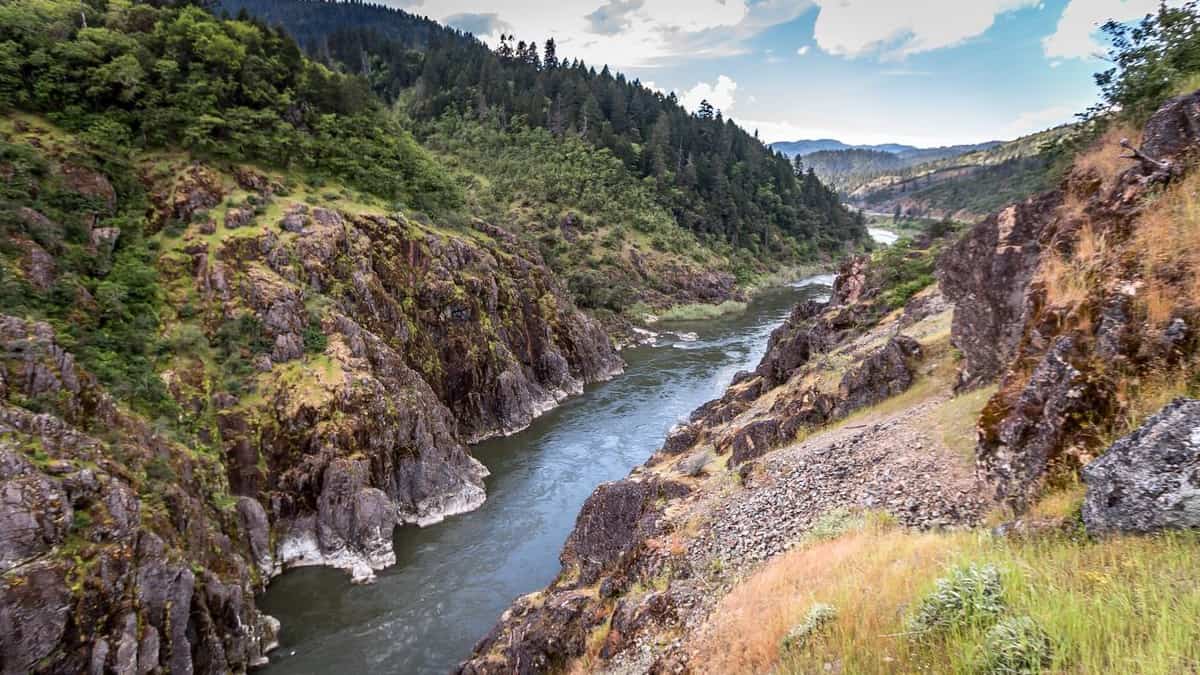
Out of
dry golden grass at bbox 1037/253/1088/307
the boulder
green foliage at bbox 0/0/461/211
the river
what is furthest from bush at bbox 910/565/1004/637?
green foliage at bbox 0/0/461/211

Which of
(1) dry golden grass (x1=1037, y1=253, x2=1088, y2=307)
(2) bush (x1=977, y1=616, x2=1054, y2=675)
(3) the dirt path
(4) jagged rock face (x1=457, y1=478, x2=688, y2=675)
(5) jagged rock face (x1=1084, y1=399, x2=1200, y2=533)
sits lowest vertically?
(4) jagged rock face (x1=457, y1=478, x2=688, y2=675)

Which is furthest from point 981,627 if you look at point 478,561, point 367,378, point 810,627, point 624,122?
point 624,122

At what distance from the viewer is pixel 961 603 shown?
488 centimetres

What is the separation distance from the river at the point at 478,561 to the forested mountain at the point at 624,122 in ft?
229

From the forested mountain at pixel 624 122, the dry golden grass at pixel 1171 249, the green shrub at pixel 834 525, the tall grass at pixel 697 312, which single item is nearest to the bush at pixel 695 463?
the green shrub at pixel 834 525

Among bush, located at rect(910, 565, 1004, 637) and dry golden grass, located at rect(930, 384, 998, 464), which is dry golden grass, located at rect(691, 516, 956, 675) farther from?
dry golden grass, located at rect(930, 384, 998, 464)

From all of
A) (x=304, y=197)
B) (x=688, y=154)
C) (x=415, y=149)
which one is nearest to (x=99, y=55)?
(x=304, y=197)

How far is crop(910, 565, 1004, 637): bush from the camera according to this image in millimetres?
4715

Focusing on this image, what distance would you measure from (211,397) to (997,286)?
92.6ft

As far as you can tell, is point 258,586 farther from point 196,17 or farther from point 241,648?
point 196,17

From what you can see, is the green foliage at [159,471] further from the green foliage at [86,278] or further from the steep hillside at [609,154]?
the steep hillside at [609,154]

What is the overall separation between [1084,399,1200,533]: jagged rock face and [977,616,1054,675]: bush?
1.88 metres

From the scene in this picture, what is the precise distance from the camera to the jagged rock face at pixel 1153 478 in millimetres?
4898

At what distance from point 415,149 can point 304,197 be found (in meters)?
16.9
